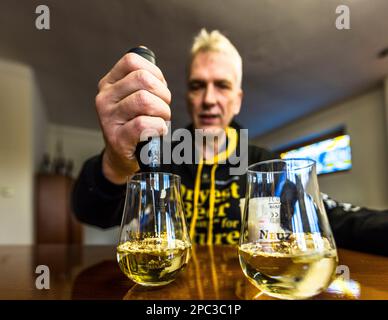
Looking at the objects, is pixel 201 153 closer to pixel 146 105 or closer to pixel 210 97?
pixel 210 97

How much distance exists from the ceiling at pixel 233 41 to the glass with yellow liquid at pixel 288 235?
1.77ft

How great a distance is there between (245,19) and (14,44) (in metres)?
1.48

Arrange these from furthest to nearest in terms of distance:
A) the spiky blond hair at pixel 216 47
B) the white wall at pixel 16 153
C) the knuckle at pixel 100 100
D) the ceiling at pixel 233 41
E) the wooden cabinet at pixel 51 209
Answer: the wooden cabinet at pixel 51 209, the white wall at pixel 16 153, the ceiling at pixel 233 41, the spiky blond hair at pixel 216 47, the knuckle at pixel 100 100

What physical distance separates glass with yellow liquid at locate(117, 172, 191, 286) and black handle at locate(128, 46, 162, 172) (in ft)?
0.10

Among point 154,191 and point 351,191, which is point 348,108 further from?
point 154,191

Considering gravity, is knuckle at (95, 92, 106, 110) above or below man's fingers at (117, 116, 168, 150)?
above

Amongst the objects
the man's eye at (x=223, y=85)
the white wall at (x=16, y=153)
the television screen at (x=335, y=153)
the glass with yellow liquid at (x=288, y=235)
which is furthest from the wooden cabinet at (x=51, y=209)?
the glass with yellow liquid at (x=288, y=235)

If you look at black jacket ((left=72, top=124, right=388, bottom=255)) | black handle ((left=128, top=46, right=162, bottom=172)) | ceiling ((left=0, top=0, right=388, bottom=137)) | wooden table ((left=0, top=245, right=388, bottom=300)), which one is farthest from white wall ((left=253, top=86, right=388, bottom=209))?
black handle ((left=128, top=46, right=162, bottom=172))

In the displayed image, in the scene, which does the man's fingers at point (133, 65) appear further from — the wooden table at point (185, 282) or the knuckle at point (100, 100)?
the wooden table at point (185, 282)

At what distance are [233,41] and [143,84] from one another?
0.84 meters

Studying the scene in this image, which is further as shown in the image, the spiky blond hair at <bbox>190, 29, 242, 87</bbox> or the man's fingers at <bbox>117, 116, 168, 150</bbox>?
the spiky blond hair at <bbox>190, 29, 242, 87</bbox>

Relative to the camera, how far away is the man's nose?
76cm

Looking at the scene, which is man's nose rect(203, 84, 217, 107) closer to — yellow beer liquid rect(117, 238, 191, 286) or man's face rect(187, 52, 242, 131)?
man's face rect(187, 52, 242, 131)

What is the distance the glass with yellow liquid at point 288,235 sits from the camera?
0.20 meters
